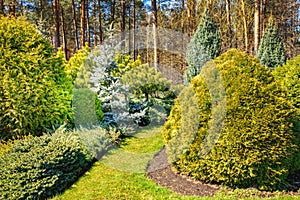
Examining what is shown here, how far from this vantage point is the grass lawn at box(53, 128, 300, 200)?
3.70 m

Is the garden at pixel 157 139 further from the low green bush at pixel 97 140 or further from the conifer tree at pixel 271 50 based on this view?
the conifer tree at pixel 271 50

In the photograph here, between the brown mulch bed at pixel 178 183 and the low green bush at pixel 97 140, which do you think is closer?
the brown mulch bed at pixel 178 183

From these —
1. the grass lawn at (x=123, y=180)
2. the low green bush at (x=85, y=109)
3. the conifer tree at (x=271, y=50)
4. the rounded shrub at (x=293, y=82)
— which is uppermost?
the conifer tree at (x=271, y=50)

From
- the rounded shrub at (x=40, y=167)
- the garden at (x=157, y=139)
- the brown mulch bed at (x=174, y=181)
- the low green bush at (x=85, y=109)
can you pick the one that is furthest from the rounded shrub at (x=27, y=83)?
the brown mulch bed at (x=174, y=181)

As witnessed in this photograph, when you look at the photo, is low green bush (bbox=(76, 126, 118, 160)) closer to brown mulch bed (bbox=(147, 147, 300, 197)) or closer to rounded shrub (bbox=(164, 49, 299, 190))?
brown mulch bed (bbox=(147, 147, 300, 197))

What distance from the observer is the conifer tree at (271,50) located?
1151 cm

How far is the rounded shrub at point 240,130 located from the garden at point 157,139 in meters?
0.01

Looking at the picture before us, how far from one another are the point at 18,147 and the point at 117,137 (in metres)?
2.17

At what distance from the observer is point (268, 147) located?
11.9ft

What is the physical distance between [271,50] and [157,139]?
814 centimetres

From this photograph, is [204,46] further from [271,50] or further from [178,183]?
[178,183]

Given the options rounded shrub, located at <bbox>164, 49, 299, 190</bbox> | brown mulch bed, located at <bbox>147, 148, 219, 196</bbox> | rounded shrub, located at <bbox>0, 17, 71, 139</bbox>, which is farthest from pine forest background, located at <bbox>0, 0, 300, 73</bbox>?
rounded shrub, located at <bbox>164, 49, 299, 190</bbox>

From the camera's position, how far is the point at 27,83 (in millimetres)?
5039

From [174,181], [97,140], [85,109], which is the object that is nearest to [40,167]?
[97,140]
